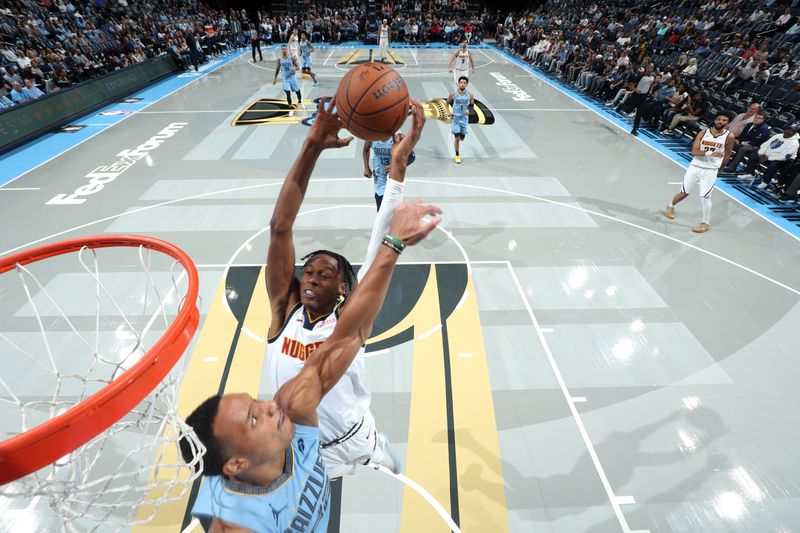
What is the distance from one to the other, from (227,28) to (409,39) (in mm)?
10700

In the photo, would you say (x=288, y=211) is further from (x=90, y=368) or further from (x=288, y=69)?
(x=288, y=69)

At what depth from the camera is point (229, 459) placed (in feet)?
5.06

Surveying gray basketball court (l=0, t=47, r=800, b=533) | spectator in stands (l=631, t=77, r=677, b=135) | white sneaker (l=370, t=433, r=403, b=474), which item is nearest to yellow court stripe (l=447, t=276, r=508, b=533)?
gray basketball court (l=0, t=47, r=800, b=533)

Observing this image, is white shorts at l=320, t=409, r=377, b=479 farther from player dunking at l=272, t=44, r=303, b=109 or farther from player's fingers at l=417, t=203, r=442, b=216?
player dunking at l=272, t=44, r=303, b=109

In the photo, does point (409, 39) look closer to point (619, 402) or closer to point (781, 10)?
point (781, 10)

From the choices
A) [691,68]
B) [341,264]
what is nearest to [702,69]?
[691,68]

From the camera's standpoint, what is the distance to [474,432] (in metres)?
3.90

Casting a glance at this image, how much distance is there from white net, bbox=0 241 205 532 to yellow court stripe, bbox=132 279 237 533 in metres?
0.09

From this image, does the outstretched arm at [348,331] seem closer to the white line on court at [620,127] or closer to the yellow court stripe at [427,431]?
the yellow court stripe at [427,431]

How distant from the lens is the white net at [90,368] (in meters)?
2.35

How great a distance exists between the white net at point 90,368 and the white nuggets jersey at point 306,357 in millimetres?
484

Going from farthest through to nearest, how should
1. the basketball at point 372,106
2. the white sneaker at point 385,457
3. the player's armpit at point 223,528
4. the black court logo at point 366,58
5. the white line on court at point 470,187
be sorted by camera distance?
1. the black court logo at point 366,58
2. the white line on court at point 470,187
3. the basketball at point 372,106
4. the white sneaker at point 385,457
5. the player's armpit at point 223,528

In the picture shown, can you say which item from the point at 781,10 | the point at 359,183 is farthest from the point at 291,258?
the point at 781,10

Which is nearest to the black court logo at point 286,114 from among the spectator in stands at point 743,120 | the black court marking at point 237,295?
the spectator in stands at point 743,120
